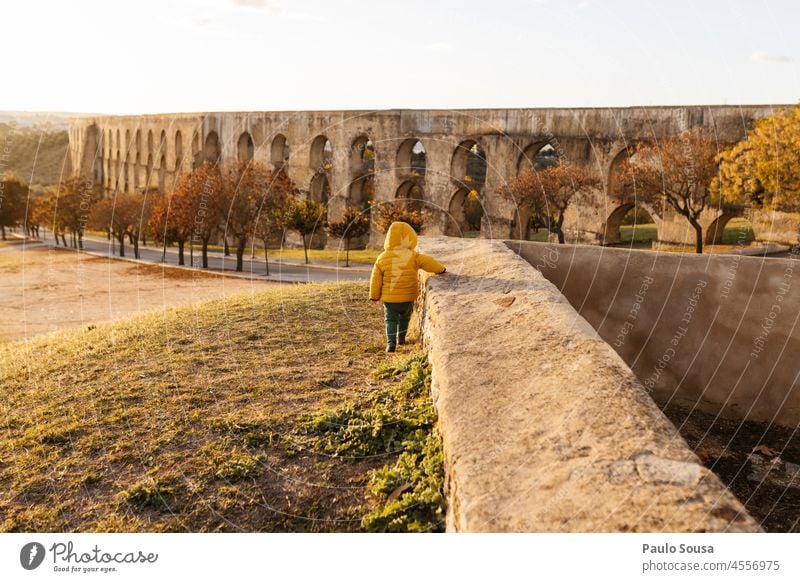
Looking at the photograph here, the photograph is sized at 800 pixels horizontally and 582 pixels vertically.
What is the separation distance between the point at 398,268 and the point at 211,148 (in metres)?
41.2

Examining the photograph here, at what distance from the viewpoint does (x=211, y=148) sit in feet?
148

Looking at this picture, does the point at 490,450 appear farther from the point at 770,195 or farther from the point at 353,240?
the point at 353,240

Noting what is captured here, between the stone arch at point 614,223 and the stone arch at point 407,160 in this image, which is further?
the stone arch at point 407,160

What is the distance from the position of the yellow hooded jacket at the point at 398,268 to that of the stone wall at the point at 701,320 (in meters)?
1.65

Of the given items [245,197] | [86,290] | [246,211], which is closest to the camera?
[86,290]

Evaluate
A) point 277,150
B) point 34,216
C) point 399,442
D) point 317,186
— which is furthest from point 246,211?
point 399,442

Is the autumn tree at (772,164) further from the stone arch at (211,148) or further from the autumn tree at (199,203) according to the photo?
the stone arch at (211,148)

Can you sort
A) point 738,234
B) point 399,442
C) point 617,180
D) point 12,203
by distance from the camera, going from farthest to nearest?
Answer: point 12,203 < point 738,234 < point 617,180 < point 399,442

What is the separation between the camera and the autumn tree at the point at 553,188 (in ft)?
82.9

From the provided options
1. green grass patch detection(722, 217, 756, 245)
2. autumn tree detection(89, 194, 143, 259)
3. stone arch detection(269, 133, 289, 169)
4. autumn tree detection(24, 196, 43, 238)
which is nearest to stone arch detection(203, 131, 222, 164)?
autumn tree detection(89, 194, 143, 259)

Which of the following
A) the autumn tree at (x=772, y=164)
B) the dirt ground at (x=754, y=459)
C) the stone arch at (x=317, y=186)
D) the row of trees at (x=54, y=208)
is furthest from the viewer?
the row of trees at (x=54, y=208)

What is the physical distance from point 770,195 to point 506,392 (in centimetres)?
1824

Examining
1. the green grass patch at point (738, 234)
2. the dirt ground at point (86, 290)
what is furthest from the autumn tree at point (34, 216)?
the green grass patch at point (738, 234)

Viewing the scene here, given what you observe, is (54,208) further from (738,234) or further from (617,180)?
(738,234)
